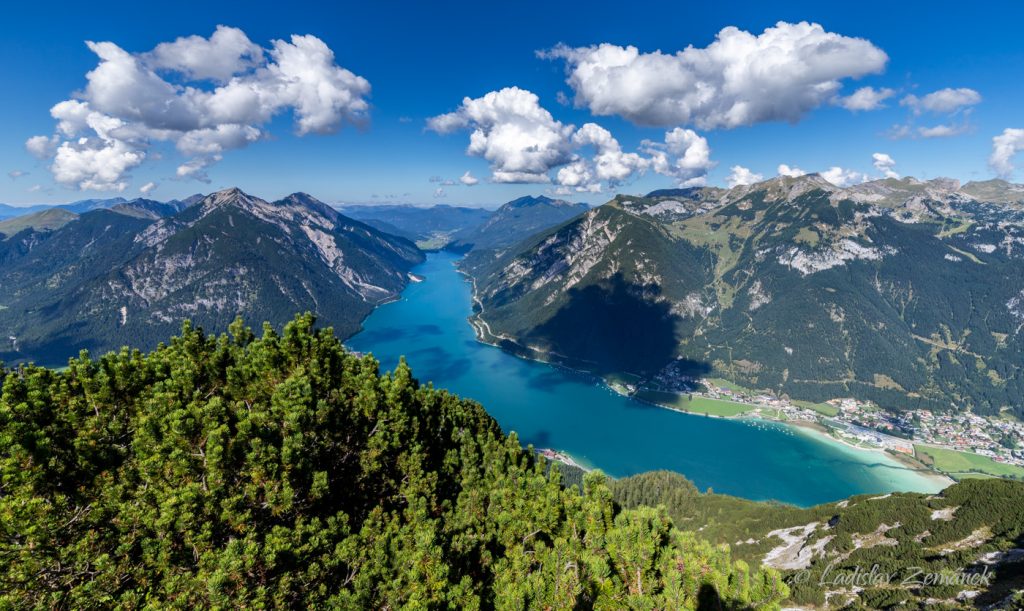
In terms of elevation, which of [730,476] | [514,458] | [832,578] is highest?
[514,458]

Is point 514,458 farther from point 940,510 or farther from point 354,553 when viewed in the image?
point 940,510

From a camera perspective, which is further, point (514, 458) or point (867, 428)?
point (867, 428)

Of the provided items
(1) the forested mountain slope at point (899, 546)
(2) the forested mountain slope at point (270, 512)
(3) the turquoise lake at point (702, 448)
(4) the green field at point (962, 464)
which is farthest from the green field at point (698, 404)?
(2) the forested mountain slope at point (270, 512)

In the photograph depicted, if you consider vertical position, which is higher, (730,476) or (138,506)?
(138,506)

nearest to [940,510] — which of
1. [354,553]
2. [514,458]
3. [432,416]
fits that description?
[514,458]

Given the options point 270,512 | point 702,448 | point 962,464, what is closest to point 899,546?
point 270,512

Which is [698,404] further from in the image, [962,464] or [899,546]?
[899,546]

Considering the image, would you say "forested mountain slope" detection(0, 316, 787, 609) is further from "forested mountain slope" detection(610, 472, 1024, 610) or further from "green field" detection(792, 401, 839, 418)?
"green field" detection(792, 401, 839, 418)

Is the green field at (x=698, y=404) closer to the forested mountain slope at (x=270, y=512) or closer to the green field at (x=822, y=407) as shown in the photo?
the green field at (x=822, y=407)
